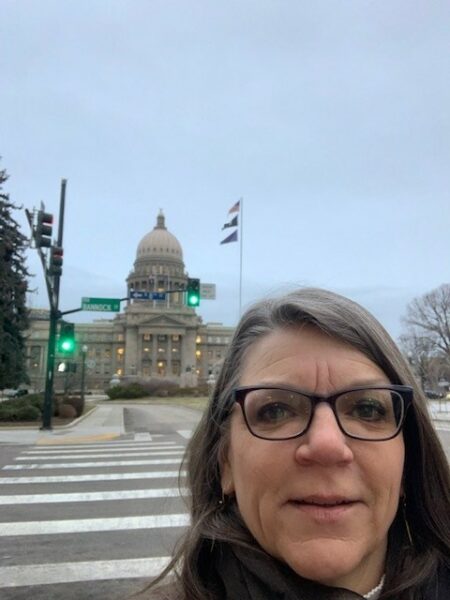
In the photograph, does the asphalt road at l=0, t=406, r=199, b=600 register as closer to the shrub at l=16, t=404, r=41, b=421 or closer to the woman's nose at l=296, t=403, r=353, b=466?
the woman's nose at l=296, t=403, r=353, b=466

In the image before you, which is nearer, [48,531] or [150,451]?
[48,531]

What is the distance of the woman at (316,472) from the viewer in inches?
61.3

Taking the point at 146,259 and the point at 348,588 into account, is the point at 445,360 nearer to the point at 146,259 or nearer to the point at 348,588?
the point at 348,588

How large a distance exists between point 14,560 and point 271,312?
5.22 m

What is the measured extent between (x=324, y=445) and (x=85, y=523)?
650 centimetres

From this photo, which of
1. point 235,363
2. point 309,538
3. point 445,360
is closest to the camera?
point 309,538

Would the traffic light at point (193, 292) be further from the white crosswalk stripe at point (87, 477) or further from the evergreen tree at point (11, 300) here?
the evergreen tree at point (11, 300)

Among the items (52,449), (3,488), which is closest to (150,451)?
(52,449)

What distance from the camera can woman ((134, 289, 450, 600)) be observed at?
1.56 meters

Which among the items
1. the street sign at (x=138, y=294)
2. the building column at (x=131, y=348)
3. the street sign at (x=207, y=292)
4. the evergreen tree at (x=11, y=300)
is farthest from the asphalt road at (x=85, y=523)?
the building column at (x=131, y=348)

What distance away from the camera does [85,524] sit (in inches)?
283

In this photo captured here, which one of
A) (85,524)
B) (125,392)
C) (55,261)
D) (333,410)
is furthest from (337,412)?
(125,392)

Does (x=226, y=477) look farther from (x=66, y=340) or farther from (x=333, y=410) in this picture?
(x=66, y=340)

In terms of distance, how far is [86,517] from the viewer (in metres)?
7.55
